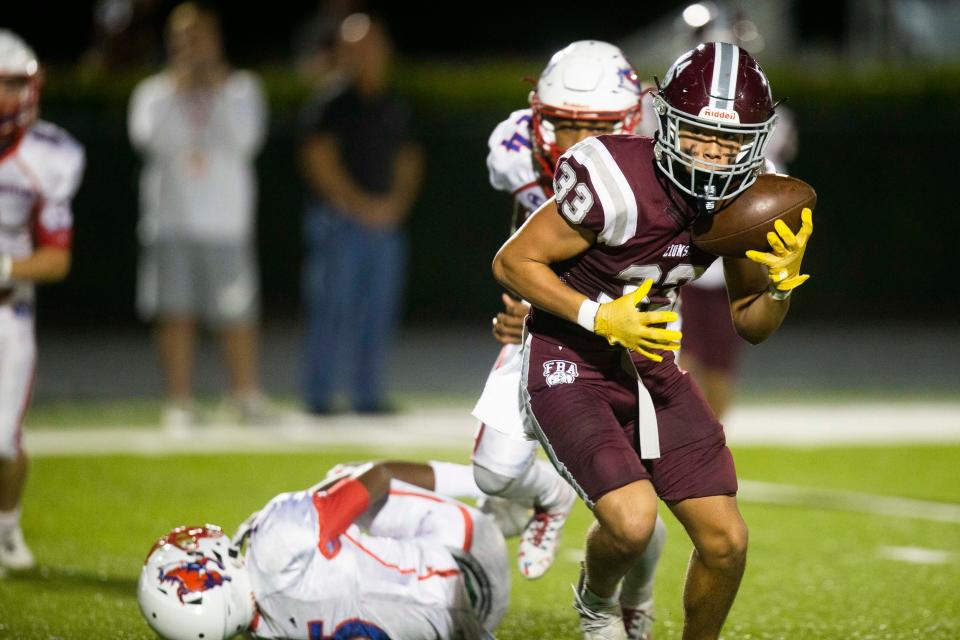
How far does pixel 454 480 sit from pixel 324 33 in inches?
287

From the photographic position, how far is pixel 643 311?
3930 millimetres

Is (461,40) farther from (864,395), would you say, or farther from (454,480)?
(454,480)

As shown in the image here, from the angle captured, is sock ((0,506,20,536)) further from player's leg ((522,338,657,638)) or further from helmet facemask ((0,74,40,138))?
player's leg ((522,338,657,638))

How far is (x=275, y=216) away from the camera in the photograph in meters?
12.3

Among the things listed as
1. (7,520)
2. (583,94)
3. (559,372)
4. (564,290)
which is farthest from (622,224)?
(7,520)

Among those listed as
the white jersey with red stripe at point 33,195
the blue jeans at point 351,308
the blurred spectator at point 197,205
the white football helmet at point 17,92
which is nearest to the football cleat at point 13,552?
the white jersey with red stripe at point 33,195

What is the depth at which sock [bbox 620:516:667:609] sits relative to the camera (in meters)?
4.27

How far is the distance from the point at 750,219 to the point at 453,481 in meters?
1.26

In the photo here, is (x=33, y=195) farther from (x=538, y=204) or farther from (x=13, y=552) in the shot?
(x=538, y=204)

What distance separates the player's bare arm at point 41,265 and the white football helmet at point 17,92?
0.43m

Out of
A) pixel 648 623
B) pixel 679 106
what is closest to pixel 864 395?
pixel 648 623

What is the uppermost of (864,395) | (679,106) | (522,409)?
(679,106)

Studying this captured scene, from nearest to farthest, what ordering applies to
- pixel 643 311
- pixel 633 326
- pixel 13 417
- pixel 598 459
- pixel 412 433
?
pixel 633 326
pixel 598 459
pixel 643 311
pixel 13 417
pixel 412 433

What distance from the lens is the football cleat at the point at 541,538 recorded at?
177 inches
